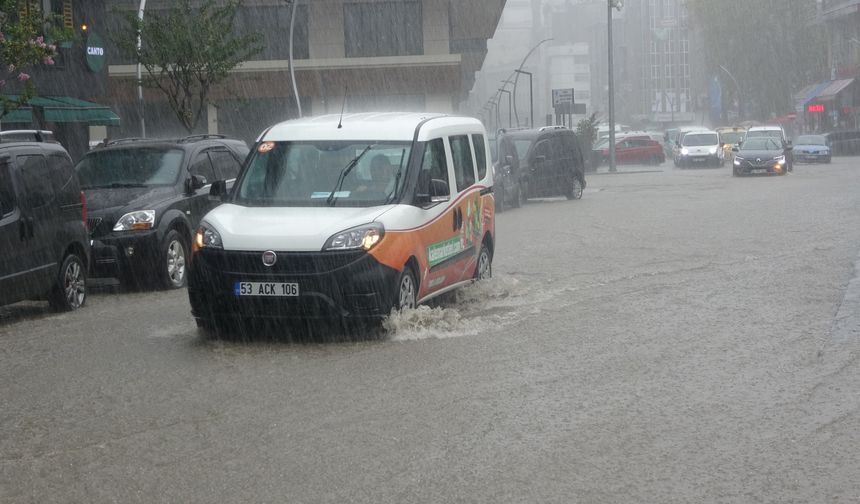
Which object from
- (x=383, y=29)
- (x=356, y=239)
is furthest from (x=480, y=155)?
(x=383, y=29)

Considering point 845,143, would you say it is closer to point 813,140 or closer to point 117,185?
point 813,140

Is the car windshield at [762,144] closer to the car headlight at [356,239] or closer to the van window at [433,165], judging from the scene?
the van window at [433,165]

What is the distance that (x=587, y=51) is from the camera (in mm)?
179375

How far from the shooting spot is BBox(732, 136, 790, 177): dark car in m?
40.8

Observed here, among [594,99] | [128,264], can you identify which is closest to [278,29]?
[128,264]

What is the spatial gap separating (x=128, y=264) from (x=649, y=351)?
6714 millimetres

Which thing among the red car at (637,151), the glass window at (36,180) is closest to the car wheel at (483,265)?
the glass window at (36,180)

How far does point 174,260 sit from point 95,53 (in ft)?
63.5

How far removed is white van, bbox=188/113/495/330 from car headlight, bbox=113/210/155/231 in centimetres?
298

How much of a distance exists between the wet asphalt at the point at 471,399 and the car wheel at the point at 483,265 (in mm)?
213

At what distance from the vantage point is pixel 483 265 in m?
12.8

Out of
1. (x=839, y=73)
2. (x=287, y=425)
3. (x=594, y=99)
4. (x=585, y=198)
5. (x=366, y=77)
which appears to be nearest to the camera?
(x=287, y=425)

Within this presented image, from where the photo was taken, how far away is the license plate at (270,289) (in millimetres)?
9461

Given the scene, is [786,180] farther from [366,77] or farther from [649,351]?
[649,351]
